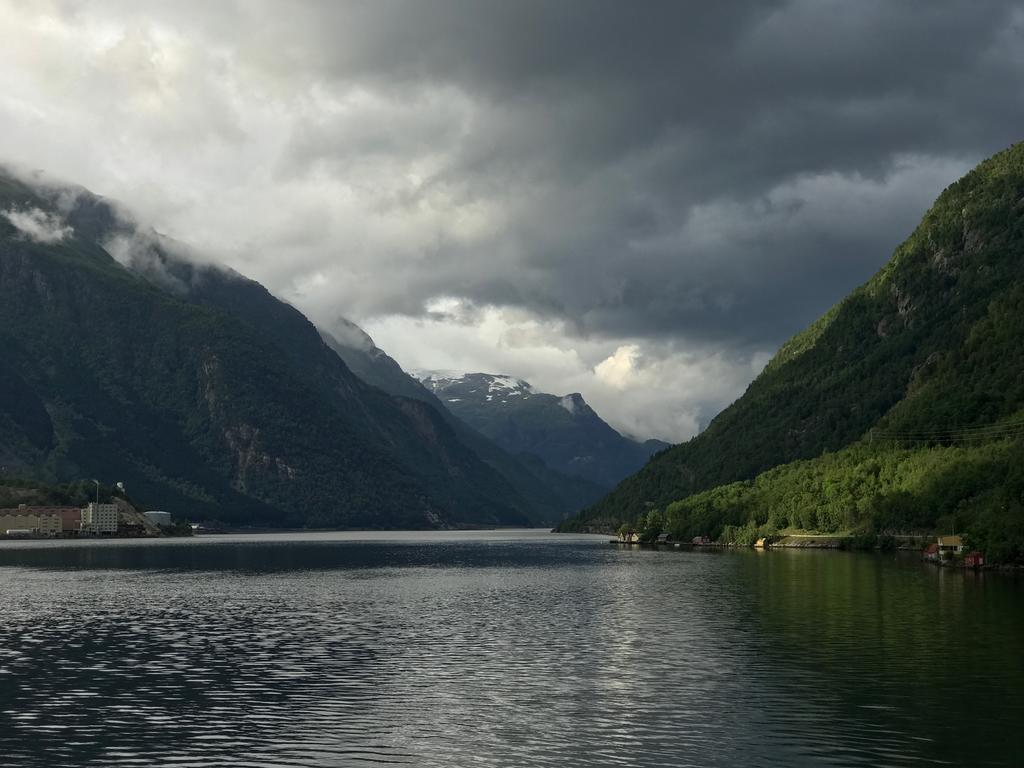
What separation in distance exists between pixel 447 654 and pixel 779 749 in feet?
130

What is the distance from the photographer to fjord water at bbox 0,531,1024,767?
55562mm

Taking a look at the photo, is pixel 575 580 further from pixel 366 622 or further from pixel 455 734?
pixel 455 734

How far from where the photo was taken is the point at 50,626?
375ft

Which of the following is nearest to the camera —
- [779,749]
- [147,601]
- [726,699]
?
[779,749]

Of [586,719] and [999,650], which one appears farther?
[999,650]

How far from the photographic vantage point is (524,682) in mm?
75250

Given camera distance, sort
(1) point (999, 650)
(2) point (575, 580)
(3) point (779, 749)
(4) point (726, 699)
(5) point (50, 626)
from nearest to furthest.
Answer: (3) point (779, 749), (4) point (726, 699), (1) point (999, 650), (5) point (50, 626), (2) point (575, 580)

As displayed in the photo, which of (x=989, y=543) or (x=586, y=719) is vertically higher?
(x=989, y=543)

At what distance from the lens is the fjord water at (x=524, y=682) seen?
55562 millimetres

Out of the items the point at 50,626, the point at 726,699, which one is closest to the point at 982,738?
the point at 726,699

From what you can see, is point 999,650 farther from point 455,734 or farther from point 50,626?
point 50,626

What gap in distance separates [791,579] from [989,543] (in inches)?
1774

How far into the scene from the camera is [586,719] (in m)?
62.6

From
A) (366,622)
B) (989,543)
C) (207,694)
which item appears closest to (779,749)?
(207,694)
